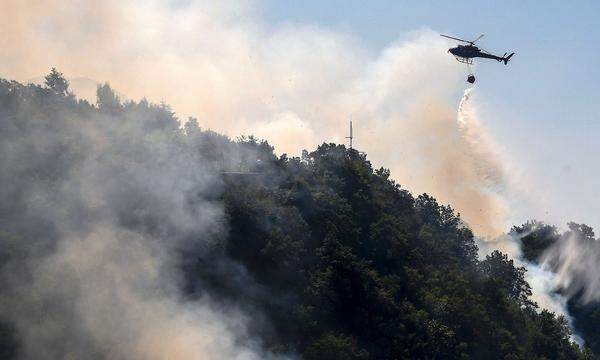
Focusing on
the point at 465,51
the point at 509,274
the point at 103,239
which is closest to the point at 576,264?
the point at 509,274

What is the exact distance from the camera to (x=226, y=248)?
7575 centimetres

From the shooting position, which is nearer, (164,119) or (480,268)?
(164,119)

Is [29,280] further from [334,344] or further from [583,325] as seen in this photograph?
[583,325]

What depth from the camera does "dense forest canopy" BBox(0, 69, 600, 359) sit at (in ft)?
215

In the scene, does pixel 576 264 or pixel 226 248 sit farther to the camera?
pixel 576 264

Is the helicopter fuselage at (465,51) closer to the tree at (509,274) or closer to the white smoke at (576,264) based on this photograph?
the tree at (509,274)

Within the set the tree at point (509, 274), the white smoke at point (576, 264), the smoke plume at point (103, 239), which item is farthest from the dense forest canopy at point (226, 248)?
the white smoke at point (576, 264)

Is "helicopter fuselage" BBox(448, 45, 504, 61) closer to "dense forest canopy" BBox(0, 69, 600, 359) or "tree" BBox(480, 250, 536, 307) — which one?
"dense forest canopy" BBox(0, 69, 600, 359)

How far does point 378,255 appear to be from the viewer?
291ft

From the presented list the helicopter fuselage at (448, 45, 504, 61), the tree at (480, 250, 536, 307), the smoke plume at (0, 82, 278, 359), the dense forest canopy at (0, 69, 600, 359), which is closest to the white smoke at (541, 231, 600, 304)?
the tree at (480, 250, 536, 307)

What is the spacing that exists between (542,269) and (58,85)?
91.6 m

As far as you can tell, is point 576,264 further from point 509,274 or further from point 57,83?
point 57,83

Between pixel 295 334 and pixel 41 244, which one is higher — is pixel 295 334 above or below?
below

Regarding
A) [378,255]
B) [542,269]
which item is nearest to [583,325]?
[542,269]
